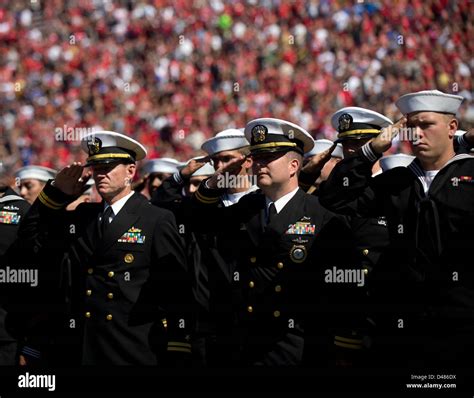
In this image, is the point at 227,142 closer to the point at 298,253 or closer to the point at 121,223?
the point at 121,223

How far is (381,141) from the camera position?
5480 mm

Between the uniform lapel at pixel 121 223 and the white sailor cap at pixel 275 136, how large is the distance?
0.82 m

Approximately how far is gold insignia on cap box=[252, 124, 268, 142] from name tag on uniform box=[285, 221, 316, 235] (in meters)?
0.56

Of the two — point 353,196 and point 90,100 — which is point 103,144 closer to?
point 353,196

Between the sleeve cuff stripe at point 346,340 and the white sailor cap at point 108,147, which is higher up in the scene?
the white sailor cap at point 108,147

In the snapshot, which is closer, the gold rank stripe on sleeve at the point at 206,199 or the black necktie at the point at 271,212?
the black necktie at the point at 271,212

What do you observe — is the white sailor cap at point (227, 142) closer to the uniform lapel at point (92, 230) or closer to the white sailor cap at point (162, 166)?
the uniform lapel at point (92, 230)

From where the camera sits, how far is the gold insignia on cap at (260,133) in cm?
605

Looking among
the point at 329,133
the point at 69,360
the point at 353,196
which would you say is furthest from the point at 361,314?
the point at 329,133

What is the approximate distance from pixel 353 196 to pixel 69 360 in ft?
6.93

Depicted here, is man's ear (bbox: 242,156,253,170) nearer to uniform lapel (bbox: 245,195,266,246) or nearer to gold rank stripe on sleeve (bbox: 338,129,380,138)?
uniform lapel (bbox: 245,195,266,246)

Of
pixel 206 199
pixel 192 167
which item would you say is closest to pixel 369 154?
pixel 206 199

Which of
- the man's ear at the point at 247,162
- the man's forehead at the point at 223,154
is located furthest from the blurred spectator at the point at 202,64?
the man's ear at the point at 247,162

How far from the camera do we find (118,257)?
6109 millimetres
